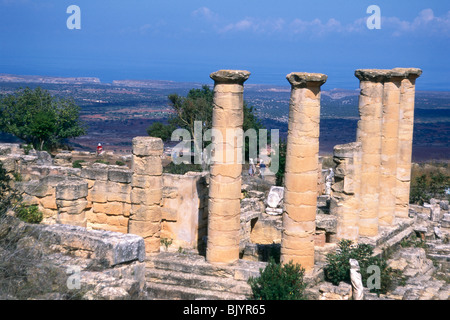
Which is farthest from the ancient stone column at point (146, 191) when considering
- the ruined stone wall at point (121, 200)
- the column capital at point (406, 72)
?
the column capital at point (406, 72)

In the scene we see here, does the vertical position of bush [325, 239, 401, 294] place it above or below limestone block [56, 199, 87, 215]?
below

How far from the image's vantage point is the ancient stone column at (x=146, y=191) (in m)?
14.7

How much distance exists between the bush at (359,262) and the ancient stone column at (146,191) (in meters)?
4.42

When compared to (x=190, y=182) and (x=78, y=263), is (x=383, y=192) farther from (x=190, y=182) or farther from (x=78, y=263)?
(x=78, y=263)

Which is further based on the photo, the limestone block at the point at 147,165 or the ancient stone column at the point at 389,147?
the ancient stone column at the point at 389,147

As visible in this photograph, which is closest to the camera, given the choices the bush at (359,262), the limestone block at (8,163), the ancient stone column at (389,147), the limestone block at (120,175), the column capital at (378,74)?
the bush at (359,262)

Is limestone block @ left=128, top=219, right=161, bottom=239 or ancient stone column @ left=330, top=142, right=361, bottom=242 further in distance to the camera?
ancient stone column @ left=330, top=142, right=361, bottom=242

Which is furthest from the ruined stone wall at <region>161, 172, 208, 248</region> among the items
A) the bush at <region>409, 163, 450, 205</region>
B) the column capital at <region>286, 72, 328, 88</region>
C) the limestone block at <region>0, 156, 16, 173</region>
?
the bush at <region>409, 163, 450, 205</region>

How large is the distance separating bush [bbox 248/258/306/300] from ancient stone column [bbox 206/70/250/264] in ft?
4.12

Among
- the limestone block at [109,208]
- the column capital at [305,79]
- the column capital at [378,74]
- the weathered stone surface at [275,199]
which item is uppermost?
the column capital at [378,74]

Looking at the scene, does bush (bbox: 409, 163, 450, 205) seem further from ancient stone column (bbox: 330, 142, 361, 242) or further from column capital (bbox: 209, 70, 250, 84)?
column capital (bbox: 209, 70, 250, 84)

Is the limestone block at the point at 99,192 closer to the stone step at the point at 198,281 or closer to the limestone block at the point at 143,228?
the limestone block at the point at 143,228

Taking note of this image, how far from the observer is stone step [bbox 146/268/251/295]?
13.2 m
